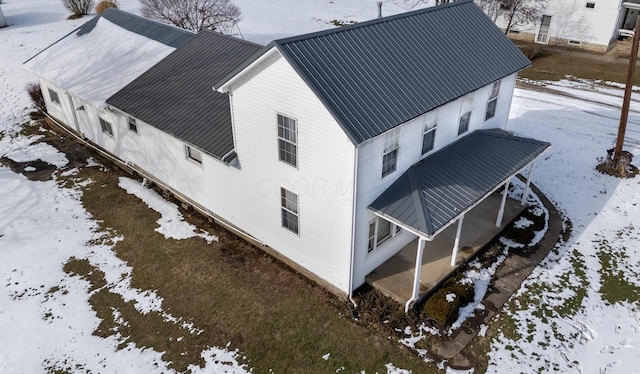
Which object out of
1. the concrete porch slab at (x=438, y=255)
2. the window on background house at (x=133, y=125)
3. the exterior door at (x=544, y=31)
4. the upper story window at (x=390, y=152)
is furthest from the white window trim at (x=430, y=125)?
the exterior door at (x=544, y=31)

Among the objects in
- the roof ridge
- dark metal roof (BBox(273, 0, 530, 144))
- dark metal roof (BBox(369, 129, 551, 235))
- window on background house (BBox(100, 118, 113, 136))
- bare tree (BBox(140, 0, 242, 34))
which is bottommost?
window on background house (BBox(100, 118, 113, 136))

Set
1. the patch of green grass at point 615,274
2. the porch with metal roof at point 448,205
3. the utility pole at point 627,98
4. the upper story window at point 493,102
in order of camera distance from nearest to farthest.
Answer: the porch with metal roof at point 448,205, the patch of green grass at point 615,274, the upper story window at point 493,102, the utility pole at point 627,98

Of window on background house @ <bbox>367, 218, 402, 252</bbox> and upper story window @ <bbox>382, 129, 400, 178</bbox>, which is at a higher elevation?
upper story window @ <bbox>382, 129, 400, 178</bbox>

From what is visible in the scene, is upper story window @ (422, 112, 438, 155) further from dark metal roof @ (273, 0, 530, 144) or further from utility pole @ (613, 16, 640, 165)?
utility pole @ (613, 16, 640, 165)

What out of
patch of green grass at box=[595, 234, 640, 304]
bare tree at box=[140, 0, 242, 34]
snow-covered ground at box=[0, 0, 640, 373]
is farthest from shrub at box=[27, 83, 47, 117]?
patch of green grass at box=[595, 234, 640, 304]

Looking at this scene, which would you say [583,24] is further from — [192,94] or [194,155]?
[194,155]

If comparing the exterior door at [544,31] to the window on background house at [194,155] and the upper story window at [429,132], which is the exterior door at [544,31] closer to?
the upper story window at [429,132]
